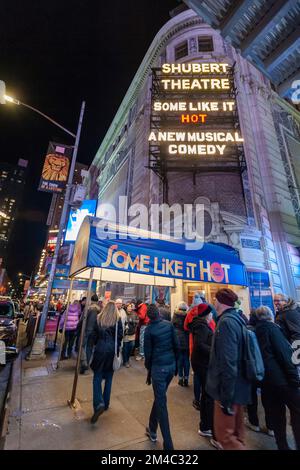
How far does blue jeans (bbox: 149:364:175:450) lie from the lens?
3277 mm

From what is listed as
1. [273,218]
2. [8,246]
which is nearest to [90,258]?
[273,218]

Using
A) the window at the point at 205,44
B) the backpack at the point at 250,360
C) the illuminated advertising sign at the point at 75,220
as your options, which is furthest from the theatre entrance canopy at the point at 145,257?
the window at the point at 205,44

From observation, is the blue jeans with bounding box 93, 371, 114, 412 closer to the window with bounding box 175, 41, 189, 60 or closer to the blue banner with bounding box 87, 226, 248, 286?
the blue banner with bounding box 87, 226, 248, 286

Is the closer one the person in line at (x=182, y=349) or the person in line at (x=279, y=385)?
the person in line at (x=279, y=385)

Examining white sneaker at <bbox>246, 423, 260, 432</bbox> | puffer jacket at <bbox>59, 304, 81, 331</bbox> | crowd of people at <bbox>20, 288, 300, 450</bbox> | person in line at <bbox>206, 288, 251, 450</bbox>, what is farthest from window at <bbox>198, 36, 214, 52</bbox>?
white sneaker at <bbox>246, 423, 260, 432</bbox>

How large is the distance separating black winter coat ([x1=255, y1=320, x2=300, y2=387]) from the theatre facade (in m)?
7.51

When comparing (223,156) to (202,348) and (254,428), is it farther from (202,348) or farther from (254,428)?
(254,428)

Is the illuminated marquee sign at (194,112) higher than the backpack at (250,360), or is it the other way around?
the illuminated marquee sign at (194,112)

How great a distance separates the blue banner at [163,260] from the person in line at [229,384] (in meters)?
3.11

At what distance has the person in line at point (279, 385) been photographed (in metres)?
3.28

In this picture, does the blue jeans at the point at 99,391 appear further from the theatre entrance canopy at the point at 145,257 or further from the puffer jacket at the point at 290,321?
the puffer jacket at the point at 290,321

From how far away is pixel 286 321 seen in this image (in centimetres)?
456
